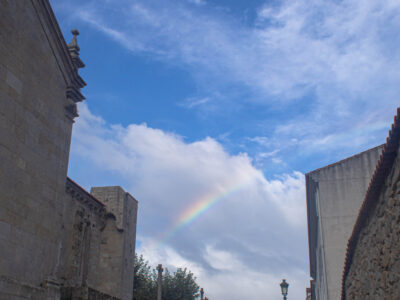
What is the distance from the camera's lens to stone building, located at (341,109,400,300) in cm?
738

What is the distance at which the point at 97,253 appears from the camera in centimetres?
2898

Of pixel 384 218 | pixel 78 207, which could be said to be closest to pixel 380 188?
pixel 384 218

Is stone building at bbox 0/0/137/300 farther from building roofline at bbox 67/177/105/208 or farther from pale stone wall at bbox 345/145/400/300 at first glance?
building roofline at bbox 67/177/105/208

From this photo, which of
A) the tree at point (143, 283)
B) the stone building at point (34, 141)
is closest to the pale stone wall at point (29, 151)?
the stone building at point (34, 141)

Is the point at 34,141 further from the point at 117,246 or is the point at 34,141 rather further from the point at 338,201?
the point at 117,246

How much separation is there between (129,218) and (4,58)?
900 inches

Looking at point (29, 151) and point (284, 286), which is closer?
point (29, 151)

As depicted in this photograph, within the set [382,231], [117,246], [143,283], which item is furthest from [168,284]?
[382,231]

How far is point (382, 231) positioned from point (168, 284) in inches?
1436

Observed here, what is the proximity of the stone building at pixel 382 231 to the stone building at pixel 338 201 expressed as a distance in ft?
32.6

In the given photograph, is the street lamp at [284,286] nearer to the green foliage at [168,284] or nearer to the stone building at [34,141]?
the stone building at [34,141]

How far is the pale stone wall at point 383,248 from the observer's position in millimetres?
7410

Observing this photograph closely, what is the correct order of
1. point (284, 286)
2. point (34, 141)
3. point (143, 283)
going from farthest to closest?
1. point (143, 283)
2. point (284, 286)
3. point (34, 141)

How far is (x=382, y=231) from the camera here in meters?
8.51
